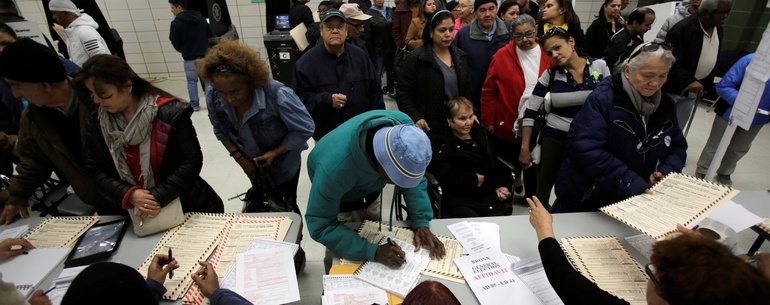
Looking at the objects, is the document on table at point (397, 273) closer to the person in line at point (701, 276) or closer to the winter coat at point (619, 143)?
the person in line at point (701, 276)

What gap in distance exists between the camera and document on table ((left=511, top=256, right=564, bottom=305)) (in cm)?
127

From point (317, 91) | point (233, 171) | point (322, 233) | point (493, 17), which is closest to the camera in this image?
point (322, 233)

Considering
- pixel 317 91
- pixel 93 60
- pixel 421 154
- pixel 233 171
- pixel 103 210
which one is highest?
pixel 93 60

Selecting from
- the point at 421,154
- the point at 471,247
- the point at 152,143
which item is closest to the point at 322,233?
the point at 421,154

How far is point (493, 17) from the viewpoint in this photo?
2.89m

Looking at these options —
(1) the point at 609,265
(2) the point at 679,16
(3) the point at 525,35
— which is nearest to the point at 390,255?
(1) the point at 609,265

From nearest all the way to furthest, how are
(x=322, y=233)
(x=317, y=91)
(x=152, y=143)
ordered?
(x=322, y=233)
(x=152, y=143)
(x=317, y=91)

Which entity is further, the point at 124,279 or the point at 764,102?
the point at 764,102

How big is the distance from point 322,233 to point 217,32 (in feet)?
18.2

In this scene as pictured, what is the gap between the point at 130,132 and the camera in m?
1.54

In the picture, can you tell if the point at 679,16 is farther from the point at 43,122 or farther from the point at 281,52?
the point at 43,122

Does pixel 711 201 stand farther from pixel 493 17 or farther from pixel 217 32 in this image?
pixel 217 32

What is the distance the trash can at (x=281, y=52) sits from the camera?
5.31 meters

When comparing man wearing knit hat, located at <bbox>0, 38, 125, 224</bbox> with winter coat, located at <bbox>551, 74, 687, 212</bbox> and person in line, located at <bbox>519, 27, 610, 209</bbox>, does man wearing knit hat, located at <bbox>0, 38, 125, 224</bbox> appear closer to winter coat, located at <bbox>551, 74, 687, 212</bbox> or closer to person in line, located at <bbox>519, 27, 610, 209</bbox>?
winter coat, located at <bbox>551, 74, 687, 212</bbox>
